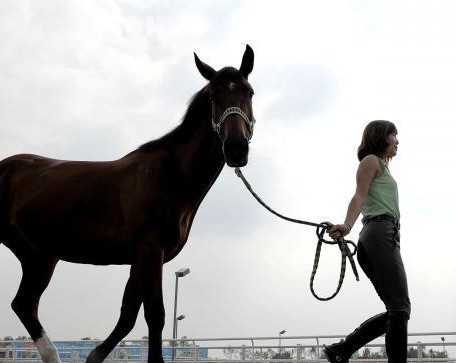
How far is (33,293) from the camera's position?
249 inches

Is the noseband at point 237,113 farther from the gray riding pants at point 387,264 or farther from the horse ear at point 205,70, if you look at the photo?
the gray riding pants at point 387,264

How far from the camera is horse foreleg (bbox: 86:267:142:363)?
5426 mm

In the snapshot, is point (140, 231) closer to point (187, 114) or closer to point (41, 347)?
point (187, 114)

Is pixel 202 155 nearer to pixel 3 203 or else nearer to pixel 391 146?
pixel 391 146

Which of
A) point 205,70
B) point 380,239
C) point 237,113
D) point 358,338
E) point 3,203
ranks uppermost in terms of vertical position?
point 205,70

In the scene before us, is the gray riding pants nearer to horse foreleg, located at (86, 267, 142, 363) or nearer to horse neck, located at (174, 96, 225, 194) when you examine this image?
→ horse neck, located at (174, 96, 225, 194)

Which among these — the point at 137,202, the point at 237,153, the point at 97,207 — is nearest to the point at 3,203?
the point at 97,207

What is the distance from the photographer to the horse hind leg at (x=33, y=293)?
19.9ft

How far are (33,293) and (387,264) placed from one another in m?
3.78

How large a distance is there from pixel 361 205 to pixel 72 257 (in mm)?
2847

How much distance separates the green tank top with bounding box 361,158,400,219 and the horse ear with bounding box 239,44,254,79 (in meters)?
1.68

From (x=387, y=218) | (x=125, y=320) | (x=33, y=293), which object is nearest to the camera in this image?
(x=387, y=218)

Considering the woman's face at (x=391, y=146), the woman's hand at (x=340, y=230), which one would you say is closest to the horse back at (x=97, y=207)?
the woman's hand at (x=340, y=230)

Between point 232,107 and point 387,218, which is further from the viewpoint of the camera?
point 232,107
